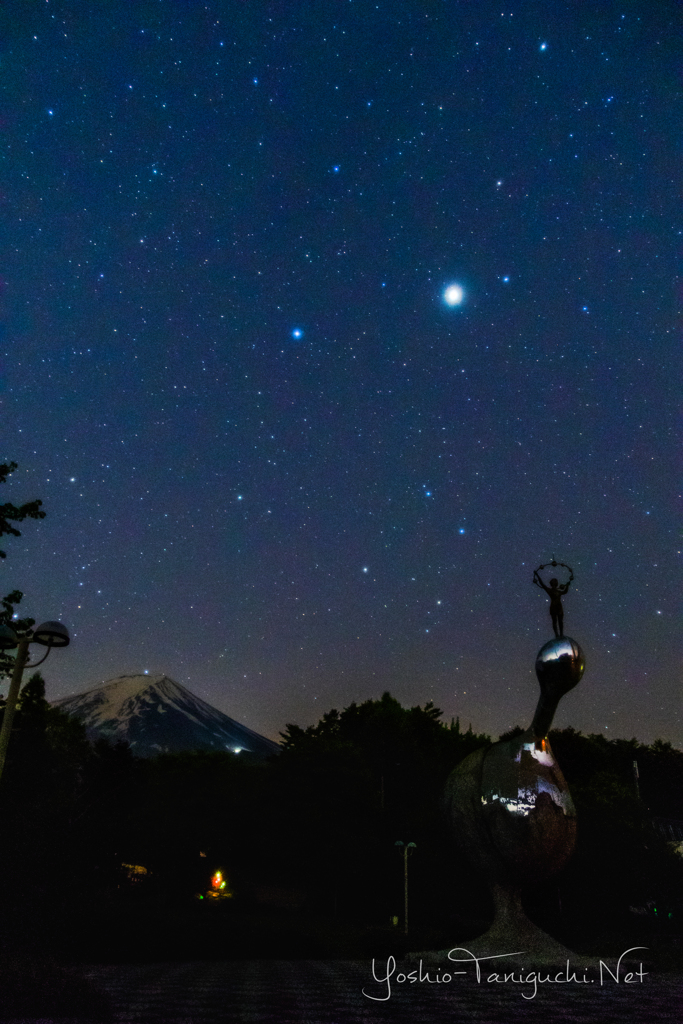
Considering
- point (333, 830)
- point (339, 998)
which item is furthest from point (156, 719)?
point (339, 998)

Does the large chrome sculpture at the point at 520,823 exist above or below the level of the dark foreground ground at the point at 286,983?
above

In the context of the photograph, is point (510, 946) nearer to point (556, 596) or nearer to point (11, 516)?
point (556, 596)

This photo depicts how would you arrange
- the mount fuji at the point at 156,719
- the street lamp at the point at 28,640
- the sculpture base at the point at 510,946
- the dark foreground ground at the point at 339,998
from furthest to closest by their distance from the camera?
the mount fuji at the point at 156,719, the sculpture base at the point at 510,946, the street lamp at the point at 28,640, the dark foreground ground at the point at 339,998

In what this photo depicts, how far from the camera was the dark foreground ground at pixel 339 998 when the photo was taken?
30.4 ft

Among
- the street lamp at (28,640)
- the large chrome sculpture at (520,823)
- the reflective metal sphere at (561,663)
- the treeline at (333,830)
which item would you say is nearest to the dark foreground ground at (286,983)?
the large chrome sculpture at (520,823)

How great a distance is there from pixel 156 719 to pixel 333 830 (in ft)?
452

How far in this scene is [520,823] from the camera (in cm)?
1631

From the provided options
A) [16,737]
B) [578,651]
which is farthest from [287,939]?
[578,651]

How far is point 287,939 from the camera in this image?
21719 mm

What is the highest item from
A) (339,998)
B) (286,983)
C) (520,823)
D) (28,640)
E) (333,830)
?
(28,640)

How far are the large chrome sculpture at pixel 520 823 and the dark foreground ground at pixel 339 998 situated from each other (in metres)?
2.10

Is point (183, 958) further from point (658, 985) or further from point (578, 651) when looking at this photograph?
point (578, 651)

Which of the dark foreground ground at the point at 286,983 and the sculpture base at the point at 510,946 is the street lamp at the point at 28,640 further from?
the sculpture base at the point at 510,946

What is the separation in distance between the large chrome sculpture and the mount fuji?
5217 inches
